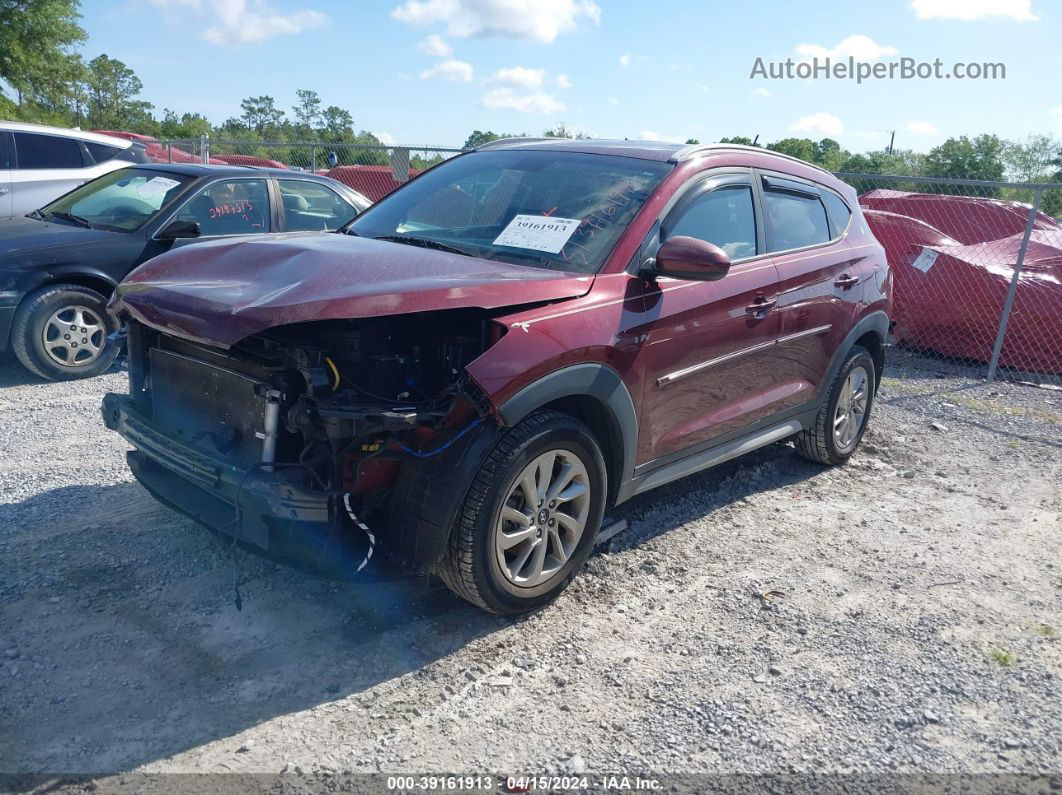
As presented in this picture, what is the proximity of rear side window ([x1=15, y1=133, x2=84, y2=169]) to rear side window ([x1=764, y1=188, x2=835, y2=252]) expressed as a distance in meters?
8.10

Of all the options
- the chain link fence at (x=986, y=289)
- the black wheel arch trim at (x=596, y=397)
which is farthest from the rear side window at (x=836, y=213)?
the chain link fence at (x=986, y=289)

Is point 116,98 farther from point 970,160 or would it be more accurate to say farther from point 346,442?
point 346,442

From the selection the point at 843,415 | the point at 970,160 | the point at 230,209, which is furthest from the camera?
the point at 970,160

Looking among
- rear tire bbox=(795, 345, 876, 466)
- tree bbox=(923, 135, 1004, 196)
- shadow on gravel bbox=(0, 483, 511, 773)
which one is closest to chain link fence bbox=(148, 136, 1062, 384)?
rear tire bbox=(795, 345, 876, 466)

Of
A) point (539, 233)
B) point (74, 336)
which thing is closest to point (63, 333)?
point (74, 336)

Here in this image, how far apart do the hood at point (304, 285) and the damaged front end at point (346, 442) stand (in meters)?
0.15

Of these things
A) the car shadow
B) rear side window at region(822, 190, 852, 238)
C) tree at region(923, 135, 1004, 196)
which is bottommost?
the car shadow

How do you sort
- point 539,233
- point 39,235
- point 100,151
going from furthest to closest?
point 100,151 → point 39,235 → point 539,233

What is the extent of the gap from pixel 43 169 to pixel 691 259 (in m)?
8.67

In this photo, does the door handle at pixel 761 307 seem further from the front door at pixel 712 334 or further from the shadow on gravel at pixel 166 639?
the shadow on gravel at pixel 166 639

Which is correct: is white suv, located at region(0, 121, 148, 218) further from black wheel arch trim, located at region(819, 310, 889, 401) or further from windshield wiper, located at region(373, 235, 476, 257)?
black wheel arch trim, located at region(819, 310, 889, 401)

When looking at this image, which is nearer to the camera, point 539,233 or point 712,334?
point 539,233

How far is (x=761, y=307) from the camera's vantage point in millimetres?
4562

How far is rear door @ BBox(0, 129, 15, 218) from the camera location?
31.2 ft
